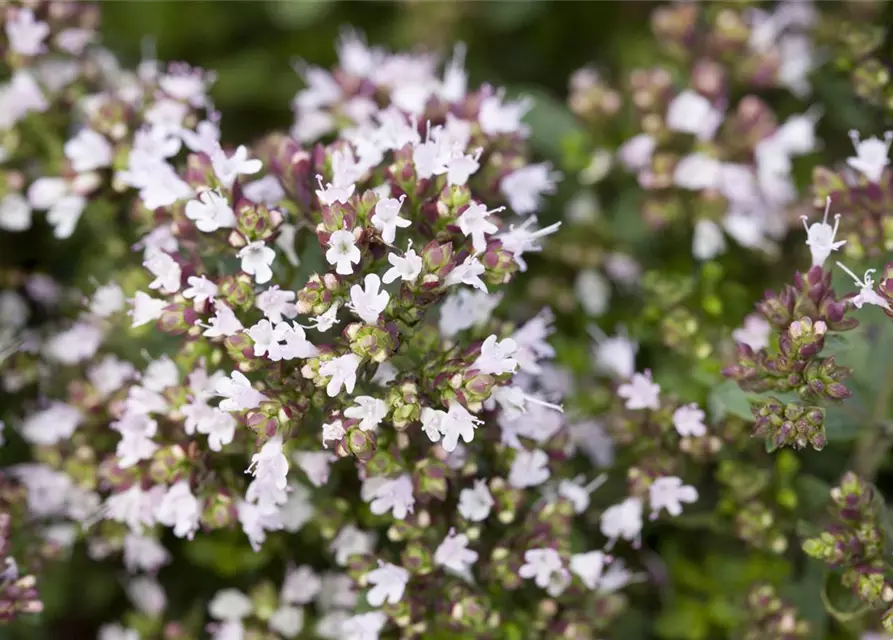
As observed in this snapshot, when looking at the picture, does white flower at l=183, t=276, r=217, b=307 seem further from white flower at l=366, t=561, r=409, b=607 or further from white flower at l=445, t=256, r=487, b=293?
white flower at l=366, t=561, r=409, b=607

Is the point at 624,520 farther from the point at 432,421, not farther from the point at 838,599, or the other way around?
the point at 432,421

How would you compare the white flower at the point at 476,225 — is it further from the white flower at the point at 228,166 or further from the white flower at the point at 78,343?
the white flower at the point at 78,343

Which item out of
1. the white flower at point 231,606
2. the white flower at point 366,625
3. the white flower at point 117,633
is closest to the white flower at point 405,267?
the white flower at point 366,625

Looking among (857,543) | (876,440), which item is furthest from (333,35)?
(857,543)

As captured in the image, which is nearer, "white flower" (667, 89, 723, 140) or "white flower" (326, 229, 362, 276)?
"white flower" (326, 229, 362, 276)

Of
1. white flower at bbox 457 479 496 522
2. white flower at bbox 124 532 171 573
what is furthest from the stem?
white flower at bbox 124 532 171 573

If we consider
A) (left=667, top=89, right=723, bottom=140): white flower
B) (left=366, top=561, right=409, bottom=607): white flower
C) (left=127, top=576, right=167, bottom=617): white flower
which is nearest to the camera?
(left=366, top=561, right=409, bottom=607): white flower
